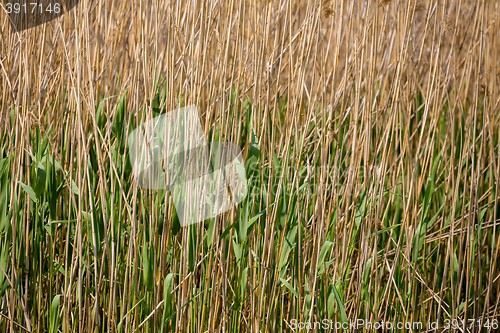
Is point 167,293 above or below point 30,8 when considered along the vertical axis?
below

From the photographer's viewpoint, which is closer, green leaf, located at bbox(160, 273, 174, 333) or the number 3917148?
green leaf, located at bbox(160, 273, 174, 333)

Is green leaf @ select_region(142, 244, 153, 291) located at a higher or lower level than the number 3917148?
lower

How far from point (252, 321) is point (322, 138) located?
0.45 metres

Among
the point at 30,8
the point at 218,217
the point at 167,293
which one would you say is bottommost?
the point at 167,293

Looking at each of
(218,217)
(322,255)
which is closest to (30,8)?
(218,217)

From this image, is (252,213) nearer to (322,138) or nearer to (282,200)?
(282,200)

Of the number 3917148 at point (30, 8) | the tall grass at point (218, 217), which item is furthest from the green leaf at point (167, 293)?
the number 3917148 at point (30, 8)

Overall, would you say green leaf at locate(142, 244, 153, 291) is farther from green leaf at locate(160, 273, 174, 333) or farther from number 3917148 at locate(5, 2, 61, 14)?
number 3917148 at locate(5, 2, 61, 14)

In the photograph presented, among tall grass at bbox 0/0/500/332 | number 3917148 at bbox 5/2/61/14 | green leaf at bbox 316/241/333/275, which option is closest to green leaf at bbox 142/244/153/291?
tall grass at bbox 0/0/500/332

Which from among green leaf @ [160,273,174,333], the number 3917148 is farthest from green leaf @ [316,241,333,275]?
the number 3917148

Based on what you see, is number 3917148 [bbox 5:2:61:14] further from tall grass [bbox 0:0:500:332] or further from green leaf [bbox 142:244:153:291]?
green leaf [bbox 142:244:153:291]

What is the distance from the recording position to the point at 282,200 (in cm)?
97

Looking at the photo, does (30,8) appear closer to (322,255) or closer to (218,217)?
(218,217)

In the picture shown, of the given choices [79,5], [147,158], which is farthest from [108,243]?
[79,5]
